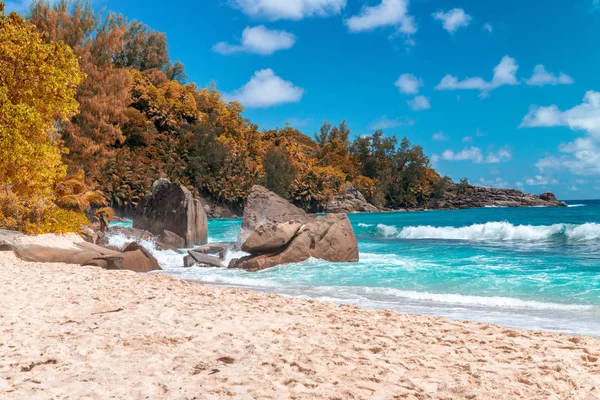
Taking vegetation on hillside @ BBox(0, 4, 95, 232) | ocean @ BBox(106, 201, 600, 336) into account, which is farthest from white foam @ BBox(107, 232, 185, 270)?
vegetation on hillside @ BBox(0, 4, 95, 232)

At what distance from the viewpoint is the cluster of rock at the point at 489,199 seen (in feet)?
288

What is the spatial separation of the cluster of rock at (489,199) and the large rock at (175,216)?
2832 inches

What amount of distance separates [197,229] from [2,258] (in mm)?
10532

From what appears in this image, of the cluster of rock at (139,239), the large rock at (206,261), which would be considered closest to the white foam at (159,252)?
the cluster of rock at (139,239)

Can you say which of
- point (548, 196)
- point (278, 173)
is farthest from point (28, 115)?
point (548, 196)

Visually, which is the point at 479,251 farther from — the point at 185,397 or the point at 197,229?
the point at 185,397

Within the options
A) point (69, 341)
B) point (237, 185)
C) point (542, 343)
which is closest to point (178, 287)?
point (69, 341)

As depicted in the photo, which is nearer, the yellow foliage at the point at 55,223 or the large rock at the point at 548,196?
the yellow foliage at the point at 55,223

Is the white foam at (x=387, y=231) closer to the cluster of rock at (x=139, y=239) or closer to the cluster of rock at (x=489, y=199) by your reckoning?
the cluster of rock at (x=139, y=239)

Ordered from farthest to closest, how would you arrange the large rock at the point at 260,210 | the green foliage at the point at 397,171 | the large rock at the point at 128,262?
the green foliage at the point at 397,171
the large rock at the point at 260,210
the large rock at the point at 128,262

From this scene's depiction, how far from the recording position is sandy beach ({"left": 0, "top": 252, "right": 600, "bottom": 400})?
362 centimetres

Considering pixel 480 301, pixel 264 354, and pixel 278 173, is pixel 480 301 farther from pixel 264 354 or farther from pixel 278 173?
pixel 278 173

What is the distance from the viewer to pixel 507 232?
1036 inches

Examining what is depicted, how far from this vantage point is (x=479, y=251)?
18797mm
